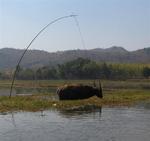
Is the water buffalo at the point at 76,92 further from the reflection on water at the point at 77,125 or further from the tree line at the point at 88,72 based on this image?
the tree line at the point at 88,72

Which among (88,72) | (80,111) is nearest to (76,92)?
(80,111)

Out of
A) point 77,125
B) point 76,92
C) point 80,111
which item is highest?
point 76,92

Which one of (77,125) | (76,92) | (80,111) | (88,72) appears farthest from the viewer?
(88,72)

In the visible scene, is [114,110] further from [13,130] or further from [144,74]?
[144,74]

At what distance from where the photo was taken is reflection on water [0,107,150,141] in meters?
17.0

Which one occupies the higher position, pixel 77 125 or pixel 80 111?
pixel 80 111

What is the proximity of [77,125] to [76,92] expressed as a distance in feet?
53.6

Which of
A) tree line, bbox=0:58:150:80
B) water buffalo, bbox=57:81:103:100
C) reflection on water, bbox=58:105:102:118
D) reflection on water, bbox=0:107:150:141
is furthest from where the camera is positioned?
tree line, bbox=0:58:150:80

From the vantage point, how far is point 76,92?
120ft

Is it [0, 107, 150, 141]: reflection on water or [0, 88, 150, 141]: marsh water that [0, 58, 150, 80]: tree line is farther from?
[0, 107, 150, 141]: reflection on water

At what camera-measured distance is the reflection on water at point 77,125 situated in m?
17.0

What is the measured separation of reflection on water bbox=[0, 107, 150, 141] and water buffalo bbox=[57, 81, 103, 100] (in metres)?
8.83

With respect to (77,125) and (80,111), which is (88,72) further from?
(77,125)

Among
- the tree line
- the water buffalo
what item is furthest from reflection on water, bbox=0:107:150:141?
the tree line
